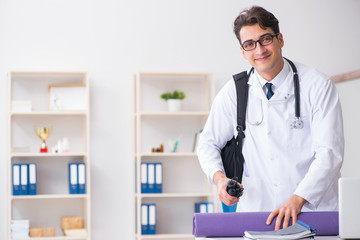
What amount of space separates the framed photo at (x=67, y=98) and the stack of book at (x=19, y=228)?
0.96 meters

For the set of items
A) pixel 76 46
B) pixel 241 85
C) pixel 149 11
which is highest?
pixel 149 11

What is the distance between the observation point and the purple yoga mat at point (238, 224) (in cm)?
174

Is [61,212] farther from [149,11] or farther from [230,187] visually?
[230,187]

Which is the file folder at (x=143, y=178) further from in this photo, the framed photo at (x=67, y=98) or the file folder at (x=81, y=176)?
the framed photo at (x=67, y=98)

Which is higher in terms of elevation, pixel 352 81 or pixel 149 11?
pixel 149 11

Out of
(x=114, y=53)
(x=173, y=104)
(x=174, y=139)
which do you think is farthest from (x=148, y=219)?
(x=114, y=53)

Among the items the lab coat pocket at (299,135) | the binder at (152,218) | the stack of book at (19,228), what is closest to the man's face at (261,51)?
the lab coat pocket at (299,135)

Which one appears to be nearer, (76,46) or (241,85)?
(241,85)

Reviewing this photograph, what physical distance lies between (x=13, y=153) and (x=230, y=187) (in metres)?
2.96

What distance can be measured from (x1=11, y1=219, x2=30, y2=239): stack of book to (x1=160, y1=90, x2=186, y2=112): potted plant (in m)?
1.53

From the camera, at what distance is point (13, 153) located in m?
4.48

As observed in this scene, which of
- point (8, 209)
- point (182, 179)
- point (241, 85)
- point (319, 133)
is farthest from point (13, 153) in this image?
point (319, 133)

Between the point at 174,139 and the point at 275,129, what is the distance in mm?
2772

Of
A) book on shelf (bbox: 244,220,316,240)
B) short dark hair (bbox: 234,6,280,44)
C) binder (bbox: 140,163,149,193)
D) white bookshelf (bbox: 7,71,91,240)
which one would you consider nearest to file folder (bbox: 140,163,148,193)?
binder (bbox: 140,163,149,193)
